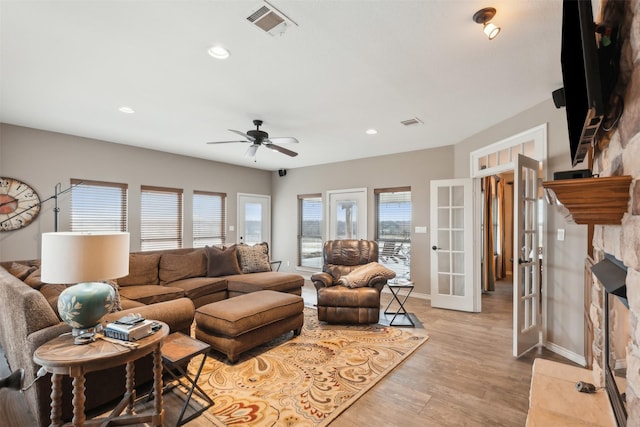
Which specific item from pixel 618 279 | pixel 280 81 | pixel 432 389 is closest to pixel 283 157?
pixel 280 81

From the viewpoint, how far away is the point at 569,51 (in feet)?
4.29

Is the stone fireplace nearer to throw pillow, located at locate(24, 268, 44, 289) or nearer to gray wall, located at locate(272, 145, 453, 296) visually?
throw pillow, located at locate(24, 268, 44, 289)

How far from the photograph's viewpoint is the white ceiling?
1.89 meters

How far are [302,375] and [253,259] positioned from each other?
8.86 feet

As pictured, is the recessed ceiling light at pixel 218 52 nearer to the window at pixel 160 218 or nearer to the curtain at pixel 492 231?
the window at pixel 160 218

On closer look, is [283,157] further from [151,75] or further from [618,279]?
[618,279]

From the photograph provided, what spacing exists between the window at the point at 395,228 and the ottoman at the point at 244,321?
3.01m

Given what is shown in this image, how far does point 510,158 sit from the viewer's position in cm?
381

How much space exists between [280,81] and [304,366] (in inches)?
104

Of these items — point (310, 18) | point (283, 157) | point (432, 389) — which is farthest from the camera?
point (283, 157)

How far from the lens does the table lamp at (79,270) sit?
1671mm

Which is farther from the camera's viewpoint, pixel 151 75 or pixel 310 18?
pixel 151 75

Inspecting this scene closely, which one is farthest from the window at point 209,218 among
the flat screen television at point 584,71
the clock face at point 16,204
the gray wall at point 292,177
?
the flat screen television at point 584,71

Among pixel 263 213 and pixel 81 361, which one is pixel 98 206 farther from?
pixel 81 361
